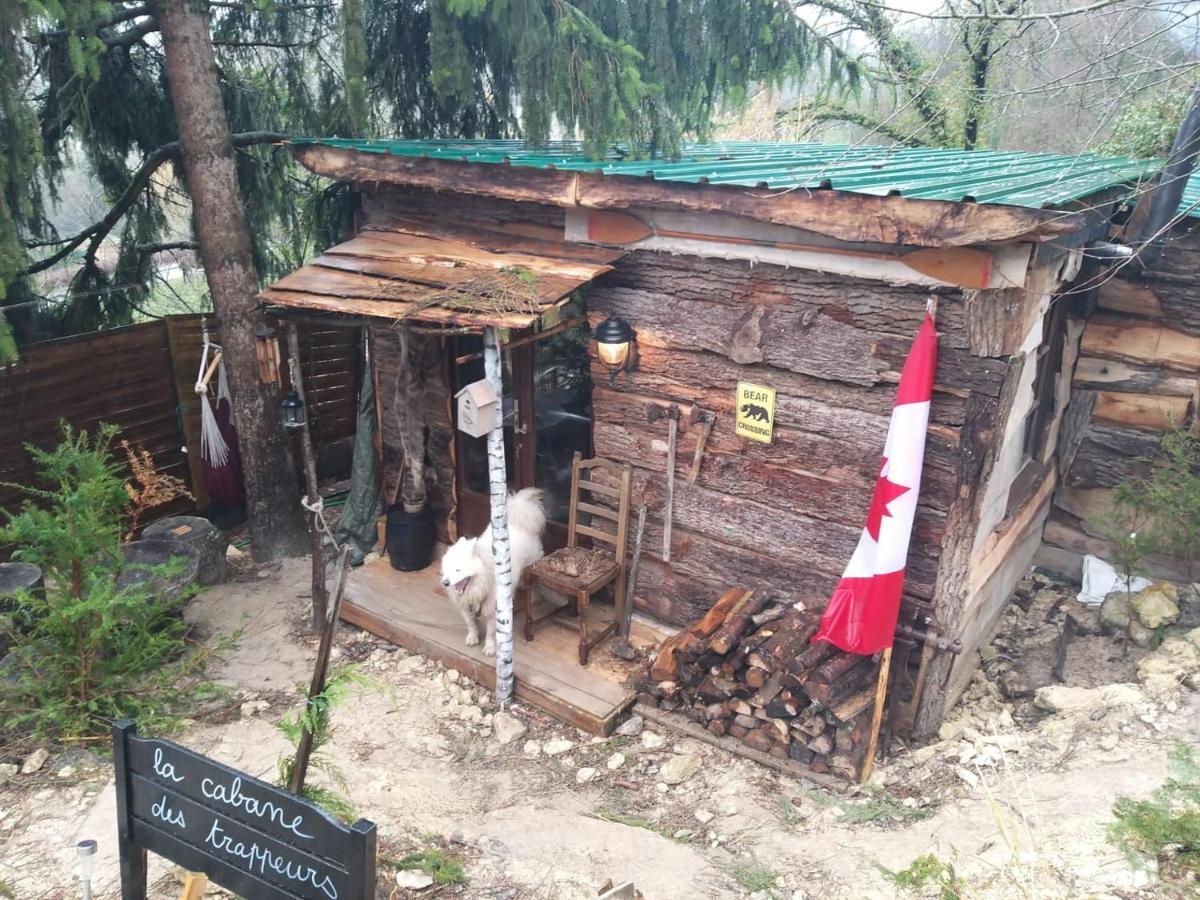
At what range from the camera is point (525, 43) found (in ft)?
19.2

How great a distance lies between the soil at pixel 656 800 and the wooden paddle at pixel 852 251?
2586 millimetres

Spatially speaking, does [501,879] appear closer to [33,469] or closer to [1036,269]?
[1036,269]

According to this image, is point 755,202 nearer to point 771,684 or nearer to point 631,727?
point 771,684

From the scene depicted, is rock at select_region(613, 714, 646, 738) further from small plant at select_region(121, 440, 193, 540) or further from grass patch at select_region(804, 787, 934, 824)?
small plant at select_region(121, 440, 193, 540)

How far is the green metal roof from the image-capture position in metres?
4.54

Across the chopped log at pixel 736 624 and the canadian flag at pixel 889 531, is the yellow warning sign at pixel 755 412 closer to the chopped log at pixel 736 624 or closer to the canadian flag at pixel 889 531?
the canadian flag at pixel 889 531

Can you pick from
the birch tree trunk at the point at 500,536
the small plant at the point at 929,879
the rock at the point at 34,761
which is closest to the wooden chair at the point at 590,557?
the birch tree trunk at the point at 500,536

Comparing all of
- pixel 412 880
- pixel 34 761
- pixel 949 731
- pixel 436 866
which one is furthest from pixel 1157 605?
pixel 34 761

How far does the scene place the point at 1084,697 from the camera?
541 cm

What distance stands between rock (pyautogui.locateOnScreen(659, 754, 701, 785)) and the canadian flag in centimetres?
110

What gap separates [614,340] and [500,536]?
58.2 inches

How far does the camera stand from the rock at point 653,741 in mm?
5327

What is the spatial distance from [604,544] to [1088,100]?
486cm

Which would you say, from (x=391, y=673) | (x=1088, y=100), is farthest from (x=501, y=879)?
(x=1088, y=100)
